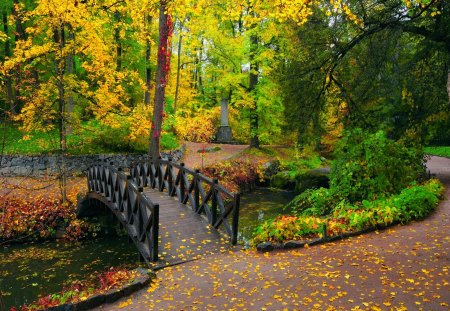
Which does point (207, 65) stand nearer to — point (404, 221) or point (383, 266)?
point (404, 221)

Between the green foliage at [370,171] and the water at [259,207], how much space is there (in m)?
3.48

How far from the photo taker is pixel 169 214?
406 inches

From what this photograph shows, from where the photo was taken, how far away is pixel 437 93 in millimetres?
13539

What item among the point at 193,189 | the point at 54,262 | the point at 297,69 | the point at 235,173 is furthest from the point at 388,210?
the point at 235,173

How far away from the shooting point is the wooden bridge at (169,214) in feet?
26.5

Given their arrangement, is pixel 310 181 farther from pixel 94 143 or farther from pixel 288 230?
pixel 288 230

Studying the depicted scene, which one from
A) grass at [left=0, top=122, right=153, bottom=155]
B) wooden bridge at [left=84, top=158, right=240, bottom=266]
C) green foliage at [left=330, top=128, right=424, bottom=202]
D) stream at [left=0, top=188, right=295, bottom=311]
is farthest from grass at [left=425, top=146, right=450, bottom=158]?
wooden bridge at [left=84, top=158, right=240, bottom=266]

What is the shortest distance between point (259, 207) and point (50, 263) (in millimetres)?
8874

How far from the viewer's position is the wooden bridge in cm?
809

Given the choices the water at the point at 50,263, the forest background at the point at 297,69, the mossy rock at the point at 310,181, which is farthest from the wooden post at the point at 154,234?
the mossy rock at the point at 310,181

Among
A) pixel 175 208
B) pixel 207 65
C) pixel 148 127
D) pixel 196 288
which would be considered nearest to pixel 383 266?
pixel 196 288

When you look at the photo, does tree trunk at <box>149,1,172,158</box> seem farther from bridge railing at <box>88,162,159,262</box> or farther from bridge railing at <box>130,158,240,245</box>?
bridge railing at <box>88,162,159,262</box>

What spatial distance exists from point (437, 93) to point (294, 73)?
5320mm

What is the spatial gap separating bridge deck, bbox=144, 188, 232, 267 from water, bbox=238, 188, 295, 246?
249cm
